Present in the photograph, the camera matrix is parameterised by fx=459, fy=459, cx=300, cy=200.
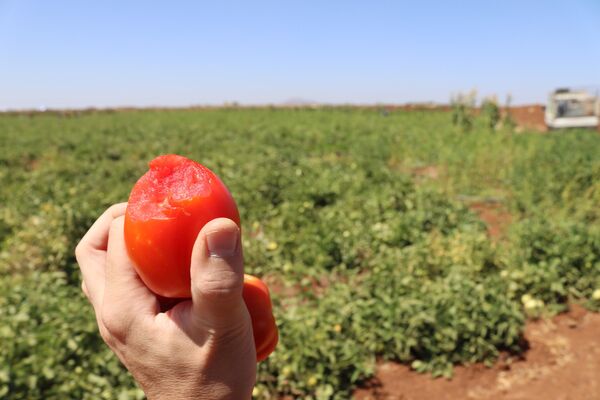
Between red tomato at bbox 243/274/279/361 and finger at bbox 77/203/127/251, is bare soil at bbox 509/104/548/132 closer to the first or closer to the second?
red tomato at bbox 243/274/279/361

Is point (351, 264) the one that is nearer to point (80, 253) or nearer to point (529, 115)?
point (80, 253)

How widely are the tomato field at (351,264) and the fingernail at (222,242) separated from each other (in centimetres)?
224

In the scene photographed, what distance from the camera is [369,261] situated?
5004mm

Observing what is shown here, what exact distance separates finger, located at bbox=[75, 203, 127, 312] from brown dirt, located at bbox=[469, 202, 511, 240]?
223 inches

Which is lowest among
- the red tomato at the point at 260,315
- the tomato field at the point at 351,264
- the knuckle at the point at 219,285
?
the tomato field at the point at 351,264

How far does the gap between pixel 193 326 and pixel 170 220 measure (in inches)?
10.1

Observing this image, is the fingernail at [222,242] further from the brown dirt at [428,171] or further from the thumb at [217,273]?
the brown dirt at [428,171]

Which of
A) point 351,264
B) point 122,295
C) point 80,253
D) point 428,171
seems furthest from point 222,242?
point 428,171

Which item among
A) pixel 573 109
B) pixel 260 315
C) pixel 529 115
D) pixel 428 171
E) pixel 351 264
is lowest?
pixel 351 264

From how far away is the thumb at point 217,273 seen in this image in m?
0.91

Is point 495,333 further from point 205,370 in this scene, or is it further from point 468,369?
point 205,370

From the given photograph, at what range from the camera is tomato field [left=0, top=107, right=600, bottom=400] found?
3184mm

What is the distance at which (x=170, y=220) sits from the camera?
1.09m

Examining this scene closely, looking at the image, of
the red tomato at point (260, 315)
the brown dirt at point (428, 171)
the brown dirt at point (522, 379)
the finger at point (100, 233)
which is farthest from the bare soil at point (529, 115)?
the finger at point (100, 233)
